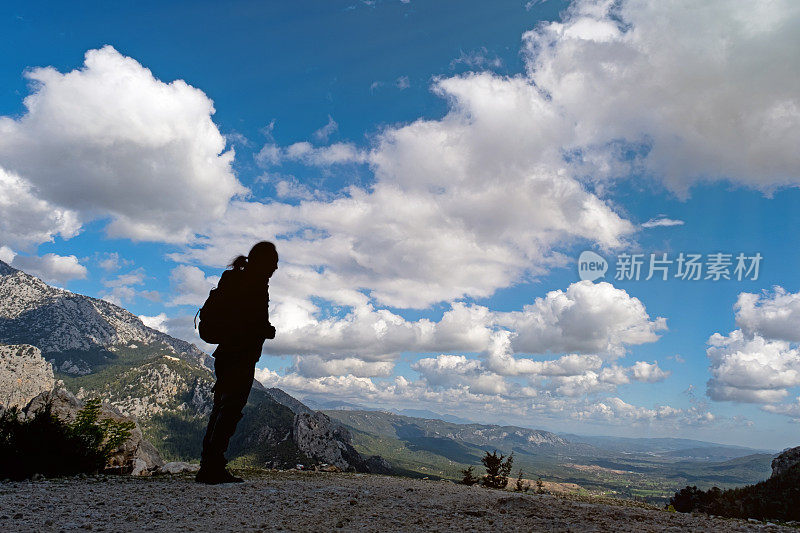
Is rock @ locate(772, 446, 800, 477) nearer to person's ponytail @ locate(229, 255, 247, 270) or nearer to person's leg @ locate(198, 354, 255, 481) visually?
person's leg @ locate(198, 354, 255, 481)

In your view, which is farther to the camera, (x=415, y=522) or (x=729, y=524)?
(x=729, y=524)

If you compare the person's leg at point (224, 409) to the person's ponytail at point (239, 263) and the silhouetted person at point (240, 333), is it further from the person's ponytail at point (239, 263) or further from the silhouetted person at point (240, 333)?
the person's ponytail at point (239, 263)

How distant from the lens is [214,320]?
1426 cm

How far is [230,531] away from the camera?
709cm

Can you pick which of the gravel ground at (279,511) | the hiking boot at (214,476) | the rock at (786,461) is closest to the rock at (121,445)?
the hiking boot at (214,476)

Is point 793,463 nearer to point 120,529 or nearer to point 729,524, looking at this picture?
point 729,524

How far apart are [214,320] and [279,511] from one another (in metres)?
7.29

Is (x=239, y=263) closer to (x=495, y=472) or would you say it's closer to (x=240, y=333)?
(x=240, y=333)

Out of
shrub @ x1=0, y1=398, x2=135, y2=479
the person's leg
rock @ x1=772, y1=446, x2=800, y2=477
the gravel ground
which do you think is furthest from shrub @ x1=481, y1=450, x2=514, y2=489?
shrub @ x1=0, y1=398, x2=135, y2=479

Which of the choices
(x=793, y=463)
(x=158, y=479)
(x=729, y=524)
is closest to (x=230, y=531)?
(x=158, y=479)

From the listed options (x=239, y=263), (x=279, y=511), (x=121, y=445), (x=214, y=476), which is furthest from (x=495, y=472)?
(x=121, y=445)

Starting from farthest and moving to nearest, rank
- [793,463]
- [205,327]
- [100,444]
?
[793,463]
[100,444]
[205,327]

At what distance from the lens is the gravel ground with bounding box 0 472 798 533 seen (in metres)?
7.56

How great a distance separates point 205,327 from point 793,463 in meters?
29.5
